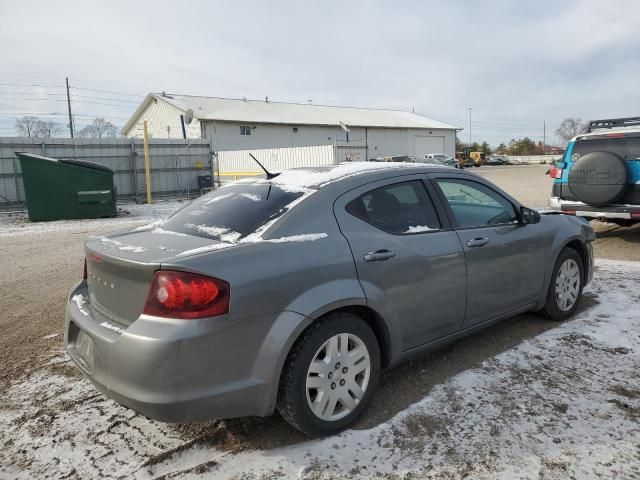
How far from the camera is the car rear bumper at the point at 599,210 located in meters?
7.35

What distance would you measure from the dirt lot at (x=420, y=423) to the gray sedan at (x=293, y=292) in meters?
0.26

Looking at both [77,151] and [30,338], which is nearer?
[30,338]

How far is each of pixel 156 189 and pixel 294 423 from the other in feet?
54.1

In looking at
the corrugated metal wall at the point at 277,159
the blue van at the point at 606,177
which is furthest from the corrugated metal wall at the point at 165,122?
the blue van at the point at 606,177

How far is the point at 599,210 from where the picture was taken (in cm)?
771

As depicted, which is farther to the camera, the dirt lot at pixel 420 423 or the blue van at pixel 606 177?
the blue van at pixel 606 177

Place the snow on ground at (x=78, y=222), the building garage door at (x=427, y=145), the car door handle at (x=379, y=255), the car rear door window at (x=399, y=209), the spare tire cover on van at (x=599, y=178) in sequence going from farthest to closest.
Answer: the building garage door at (x=427, y=145) < the snow on ground at (x=78, y=222) < the spare tire cover on van at (x=599, y=178) < the car rear door window at (x=399, y=209) < the car door handle at (x=379, y=255)

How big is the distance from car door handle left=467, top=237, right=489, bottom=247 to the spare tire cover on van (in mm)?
4792

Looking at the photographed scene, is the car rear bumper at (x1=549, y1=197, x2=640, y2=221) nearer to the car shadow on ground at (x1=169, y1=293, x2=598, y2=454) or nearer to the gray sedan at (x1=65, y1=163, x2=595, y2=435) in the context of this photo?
the car shadow on ground at (x1=169, y1=293, x2=598, y2=454)

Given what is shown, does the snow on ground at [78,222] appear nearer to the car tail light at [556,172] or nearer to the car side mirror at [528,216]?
the car tail light at [556,172]

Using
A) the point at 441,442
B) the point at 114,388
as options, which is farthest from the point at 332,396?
the point at 114,388

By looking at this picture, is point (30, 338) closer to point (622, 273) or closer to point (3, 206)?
point (622, 273)

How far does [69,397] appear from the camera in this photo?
131 inches

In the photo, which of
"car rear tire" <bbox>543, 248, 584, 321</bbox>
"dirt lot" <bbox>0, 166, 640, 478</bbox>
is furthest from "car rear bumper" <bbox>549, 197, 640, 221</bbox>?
"dirt lot" <bbox>0, 166, 640, 478</bbox>
